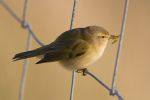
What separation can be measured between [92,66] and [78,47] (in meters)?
0.88

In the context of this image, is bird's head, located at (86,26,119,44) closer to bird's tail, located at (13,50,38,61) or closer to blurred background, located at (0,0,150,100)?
bird's tail, located at (13,50,38,61)

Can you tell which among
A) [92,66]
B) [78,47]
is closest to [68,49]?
[78,47]

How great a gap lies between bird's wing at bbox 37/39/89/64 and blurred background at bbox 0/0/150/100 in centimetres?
78

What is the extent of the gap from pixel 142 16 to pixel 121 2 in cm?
9

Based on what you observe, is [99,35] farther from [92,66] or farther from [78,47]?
[92,66]

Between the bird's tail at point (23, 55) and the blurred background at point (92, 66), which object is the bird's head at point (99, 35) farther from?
the blurred background at point (92, 66)

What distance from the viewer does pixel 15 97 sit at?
2.12 m

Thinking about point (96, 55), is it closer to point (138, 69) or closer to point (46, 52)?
point (46, 52)

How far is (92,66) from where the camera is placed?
218 cm

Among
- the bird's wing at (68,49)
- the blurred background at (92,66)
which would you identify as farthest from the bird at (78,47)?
the blurred background at (92,66)

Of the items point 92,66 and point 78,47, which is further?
point 92,66

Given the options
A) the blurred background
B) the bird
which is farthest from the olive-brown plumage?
the blurred background

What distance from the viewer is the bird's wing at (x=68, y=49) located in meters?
1.30

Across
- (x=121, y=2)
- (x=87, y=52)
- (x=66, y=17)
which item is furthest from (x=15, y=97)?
(x=87, y=52)
